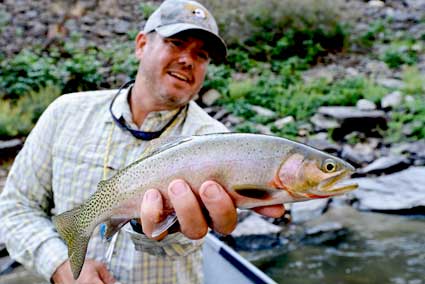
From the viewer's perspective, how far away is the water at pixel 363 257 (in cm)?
520

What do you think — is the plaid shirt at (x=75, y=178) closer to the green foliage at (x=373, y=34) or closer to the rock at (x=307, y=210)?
the rock at (x=307, y=210)

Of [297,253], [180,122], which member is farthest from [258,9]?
[180,122]

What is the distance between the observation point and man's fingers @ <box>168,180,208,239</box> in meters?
1.61

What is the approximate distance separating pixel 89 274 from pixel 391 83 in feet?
31.6

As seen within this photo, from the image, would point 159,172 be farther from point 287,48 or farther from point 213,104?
point 287,48

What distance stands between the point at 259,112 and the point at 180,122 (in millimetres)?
7248

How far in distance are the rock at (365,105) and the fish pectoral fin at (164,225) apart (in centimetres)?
832

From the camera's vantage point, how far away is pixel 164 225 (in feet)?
5.63

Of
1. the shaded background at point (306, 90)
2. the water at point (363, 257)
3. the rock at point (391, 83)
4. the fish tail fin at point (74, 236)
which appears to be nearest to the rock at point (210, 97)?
the shaded background at point (306, 90)

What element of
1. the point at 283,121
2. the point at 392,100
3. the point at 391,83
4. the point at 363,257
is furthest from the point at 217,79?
the point at 363,257

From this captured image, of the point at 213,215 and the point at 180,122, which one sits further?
the point at 180,122

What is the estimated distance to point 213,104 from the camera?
9984mm

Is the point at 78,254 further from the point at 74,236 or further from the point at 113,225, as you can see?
the point at 113,225

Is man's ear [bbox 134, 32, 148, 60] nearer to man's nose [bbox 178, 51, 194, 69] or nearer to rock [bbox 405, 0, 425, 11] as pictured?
man's nose [bbox 178, 51, 194, 69]
